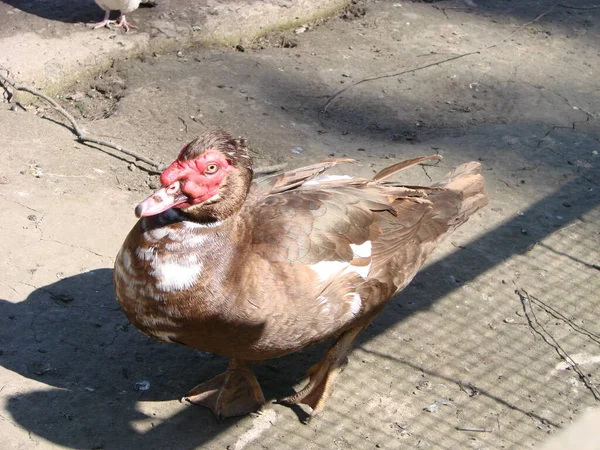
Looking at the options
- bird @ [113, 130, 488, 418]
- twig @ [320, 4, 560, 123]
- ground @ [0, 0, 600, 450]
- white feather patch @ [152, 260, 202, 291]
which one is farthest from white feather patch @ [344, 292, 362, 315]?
twig @ [320, 4, 560, 123]

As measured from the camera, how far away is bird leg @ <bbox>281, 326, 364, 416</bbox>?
3.51 metres

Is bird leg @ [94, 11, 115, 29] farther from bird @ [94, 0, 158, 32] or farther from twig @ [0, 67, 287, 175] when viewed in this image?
twig @ [0, 67, 287, 175]

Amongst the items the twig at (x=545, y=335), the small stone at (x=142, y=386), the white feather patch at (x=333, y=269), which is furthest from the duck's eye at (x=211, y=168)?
the twig at (x=545, y=335)

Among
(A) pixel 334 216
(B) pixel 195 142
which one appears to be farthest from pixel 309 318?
(B) pixel 195 142

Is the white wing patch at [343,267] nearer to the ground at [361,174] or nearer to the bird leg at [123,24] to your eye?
the ground at [361,174]

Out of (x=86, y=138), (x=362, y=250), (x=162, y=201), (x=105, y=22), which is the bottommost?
(x=86, y=138)

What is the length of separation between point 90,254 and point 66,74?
1.97 m

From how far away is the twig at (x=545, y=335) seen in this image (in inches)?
147

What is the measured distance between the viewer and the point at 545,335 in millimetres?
4008

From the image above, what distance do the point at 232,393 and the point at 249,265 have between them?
2.14ft

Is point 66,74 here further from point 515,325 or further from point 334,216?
point 515,325

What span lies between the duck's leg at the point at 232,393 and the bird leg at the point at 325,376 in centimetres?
16

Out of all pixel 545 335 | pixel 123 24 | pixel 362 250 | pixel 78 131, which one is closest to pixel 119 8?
pixel 123 24

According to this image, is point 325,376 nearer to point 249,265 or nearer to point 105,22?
point 249,265
